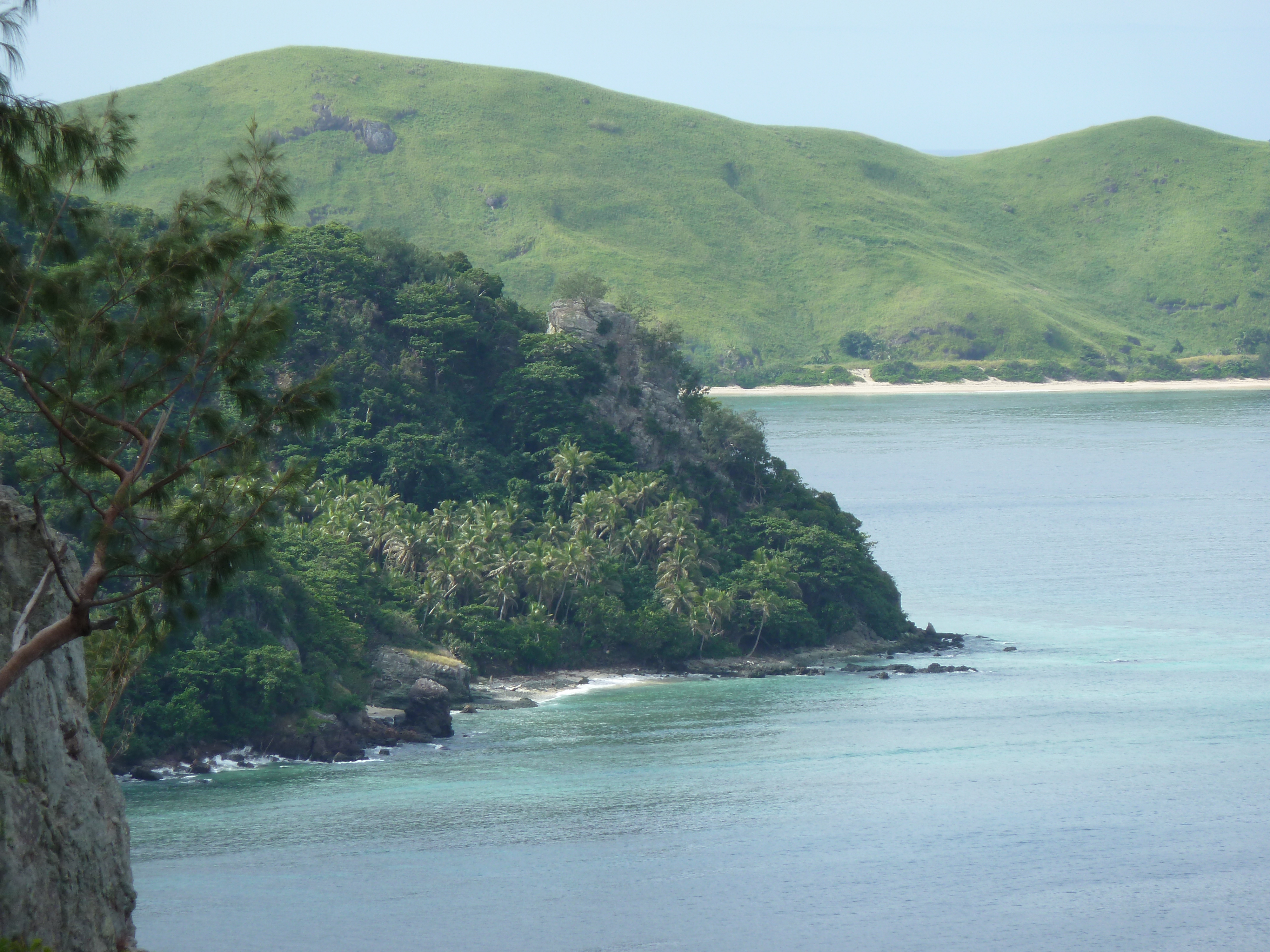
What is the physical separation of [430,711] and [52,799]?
53.5m

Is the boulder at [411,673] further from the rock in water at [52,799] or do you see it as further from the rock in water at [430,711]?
the rock in water at [52,799]

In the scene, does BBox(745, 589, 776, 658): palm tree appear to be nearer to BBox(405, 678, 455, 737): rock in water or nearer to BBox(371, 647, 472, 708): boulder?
BBox(371, 647, 472, 708): boulder

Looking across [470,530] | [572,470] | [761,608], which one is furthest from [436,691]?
[572,470]

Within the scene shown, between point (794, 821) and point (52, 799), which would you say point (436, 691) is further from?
point (52, 799)

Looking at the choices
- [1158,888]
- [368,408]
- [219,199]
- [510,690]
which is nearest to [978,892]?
[1158,888]

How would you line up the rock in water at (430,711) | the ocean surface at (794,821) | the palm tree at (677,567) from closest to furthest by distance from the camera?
the ocean surface at (794,821) < the rock in water at (430,711) < the palm tree at (677,567)

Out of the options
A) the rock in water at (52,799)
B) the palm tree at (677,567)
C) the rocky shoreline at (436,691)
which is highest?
the rock in water at (52,799)

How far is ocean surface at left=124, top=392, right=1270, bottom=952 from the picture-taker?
179 feet

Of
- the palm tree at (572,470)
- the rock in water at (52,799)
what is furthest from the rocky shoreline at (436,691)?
the rock in water at (52,799)

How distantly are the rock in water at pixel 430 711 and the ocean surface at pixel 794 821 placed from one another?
1706mm

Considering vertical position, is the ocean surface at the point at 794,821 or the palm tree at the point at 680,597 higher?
the palm tree at the point at 680,597

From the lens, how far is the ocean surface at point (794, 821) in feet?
179

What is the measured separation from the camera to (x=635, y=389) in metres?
124

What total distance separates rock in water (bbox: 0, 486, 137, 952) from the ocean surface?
2127 cm
